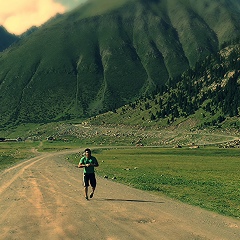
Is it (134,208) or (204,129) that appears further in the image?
(204,129)

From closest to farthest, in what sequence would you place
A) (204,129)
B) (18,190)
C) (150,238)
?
(150,238) → (18,190) → (204,129)

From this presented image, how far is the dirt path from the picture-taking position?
45.1 ft

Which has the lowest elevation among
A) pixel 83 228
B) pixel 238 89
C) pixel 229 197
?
pixel 229 197

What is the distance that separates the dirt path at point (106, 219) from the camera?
13.7 meters

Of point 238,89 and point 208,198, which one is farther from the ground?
point 238,89

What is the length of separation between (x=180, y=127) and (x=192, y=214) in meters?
168

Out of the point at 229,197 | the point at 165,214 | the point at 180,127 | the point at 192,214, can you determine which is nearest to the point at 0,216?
the point at 165,214

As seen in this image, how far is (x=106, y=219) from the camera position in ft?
53.7

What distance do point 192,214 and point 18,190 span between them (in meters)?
14.5

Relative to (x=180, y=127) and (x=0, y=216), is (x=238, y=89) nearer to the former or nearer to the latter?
(x=180, y=127)

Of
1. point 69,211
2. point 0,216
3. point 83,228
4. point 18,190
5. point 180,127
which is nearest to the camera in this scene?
point 83,228

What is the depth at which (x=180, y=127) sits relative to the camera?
183375mm

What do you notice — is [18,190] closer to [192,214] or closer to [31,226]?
[31,226]

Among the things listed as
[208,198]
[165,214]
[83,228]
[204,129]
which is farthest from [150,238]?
[204,129]
